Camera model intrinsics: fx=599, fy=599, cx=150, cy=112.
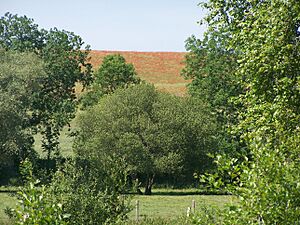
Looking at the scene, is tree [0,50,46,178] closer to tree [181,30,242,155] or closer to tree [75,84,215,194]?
tree [75,84,215,194]

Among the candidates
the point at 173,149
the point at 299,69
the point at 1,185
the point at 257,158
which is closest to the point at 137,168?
the point at 173,149

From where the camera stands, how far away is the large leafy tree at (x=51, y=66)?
168ft

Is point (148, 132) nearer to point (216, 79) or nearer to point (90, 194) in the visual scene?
point (216, 79)

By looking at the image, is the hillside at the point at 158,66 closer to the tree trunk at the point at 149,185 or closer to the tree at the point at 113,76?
the tree at the point at 113,76

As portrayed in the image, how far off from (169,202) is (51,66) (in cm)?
1753

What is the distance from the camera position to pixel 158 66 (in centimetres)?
8925

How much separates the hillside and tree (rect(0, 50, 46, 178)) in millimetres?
37003

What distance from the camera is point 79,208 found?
17.9 meters

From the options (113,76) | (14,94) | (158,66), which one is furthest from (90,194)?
(158,66)

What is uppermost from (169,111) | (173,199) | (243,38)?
(243,38)

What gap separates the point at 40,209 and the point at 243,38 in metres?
9.10

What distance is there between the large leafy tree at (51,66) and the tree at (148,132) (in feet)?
10.6

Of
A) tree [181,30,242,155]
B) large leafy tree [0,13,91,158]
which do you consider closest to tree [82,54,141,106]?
large leafy tree [0,13,91,158]

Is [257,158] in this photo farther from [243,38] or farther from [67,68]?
→ [67,68]
